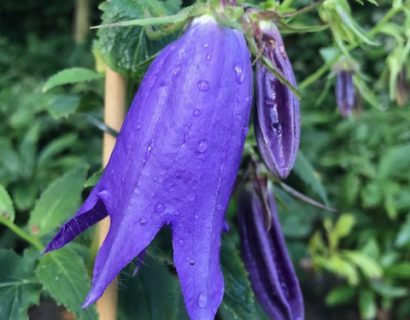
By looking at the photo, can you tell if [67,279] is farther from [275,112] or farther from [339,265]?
[339,265]

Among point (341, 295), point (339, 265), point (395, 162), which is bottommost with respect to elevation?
point (341, 295)

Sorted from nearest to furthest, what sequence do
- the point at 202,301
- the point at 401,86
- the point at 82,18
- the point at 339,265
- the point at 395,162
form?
the point at 202,301 < the point at 401,86 < the point at 339,265 < the point at 395,162 < the point at 82,18

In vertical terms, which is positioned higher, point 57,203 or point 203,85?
point 203,85

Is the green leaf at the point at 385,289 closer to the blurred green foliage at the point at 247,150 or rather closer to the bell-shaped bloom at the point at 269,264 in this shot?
the blurred green foliage at the point at 247,150

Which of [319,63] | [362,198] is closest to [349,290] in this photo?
[362,198]

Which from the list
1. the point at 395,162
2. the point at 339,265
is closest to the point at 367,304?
the point at 339,265

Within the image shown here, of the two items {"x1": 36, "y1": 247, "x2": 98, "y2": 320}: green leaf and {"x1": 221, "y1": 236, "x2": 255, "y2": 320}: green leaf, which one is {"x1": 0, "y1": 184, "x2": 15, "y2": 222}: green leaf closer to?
{"x1": 36, "y1": 247, "x2": 98, "y2": 320}: green leaf

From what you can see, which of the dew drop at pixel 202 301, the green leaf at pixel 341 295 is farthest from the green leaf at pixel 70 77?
the green leaf at pixel 341 295
